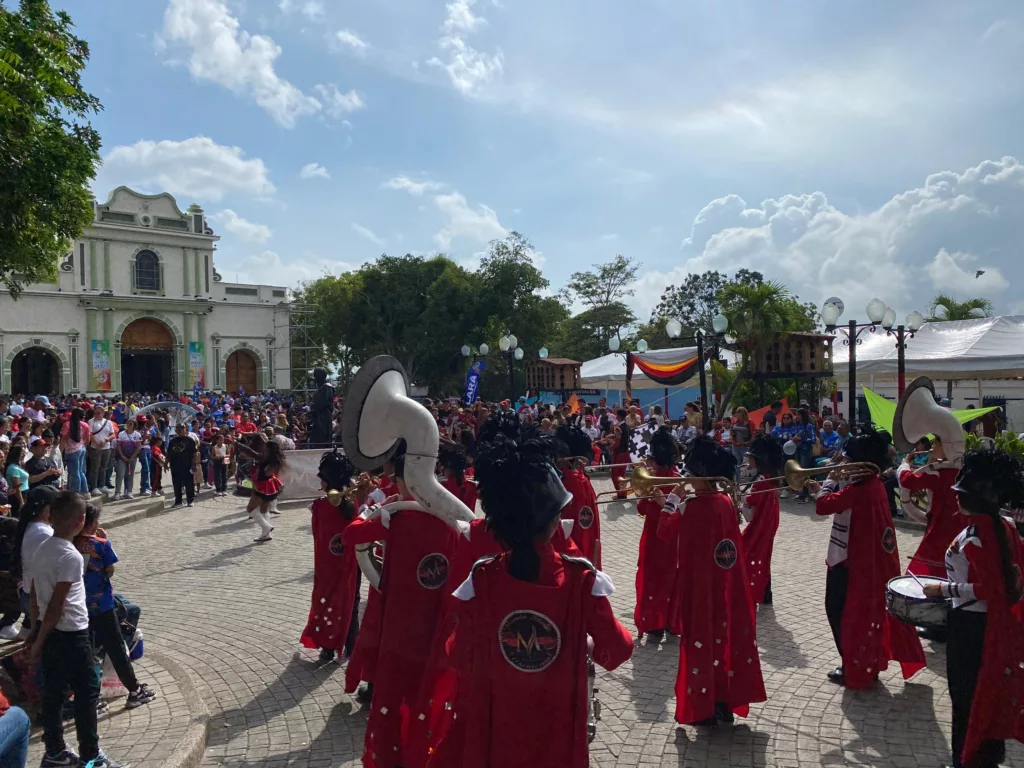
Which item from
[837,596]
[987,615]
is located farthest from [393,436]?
[837,596]

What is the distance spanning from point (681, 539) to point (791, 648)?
2.07 meters

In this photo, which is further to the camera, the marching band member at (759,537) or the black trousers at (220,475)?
the black trousers at (220,475)

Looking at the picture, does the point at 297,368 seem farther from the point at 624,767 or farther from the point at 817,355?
the point at 624,767

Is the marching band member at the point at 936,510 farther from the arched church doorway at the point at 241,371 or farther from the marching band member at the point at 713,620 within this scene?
the arched church doorway at the point at 241,371

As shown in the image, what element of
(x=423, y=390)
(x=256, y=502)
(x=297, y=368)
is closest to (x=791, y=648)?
(x=256, y=502)

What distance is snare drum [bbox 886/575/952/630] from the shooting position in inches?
155

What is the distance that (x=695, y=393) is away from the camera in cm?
2377

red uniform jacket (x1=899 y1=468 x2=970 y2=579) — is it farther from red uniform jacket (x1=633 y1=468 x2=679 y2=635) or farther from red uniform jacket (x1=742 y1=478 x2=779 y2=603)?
red uniform jacket (x1=633 y1=468 x2=679 y2=635)

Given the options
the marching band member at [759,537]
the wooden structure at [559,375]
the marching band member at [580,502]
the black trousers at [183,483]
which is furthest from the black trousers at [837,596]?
the wooden structure at [559,375]

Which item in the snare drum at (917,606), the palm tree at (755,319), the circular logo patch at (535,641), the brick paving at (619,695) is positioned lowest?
the brick paving at (619,695)

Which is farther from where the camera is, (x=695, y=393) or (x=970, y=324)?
(x=695, y=393)

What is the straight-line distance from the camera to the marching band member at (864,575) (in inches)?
198

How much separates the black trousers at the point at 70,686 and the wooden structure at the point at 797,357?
44.2 feet

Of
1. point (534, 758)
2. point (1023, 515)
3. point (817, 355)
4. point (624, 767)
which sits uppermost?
point (817, 355)
